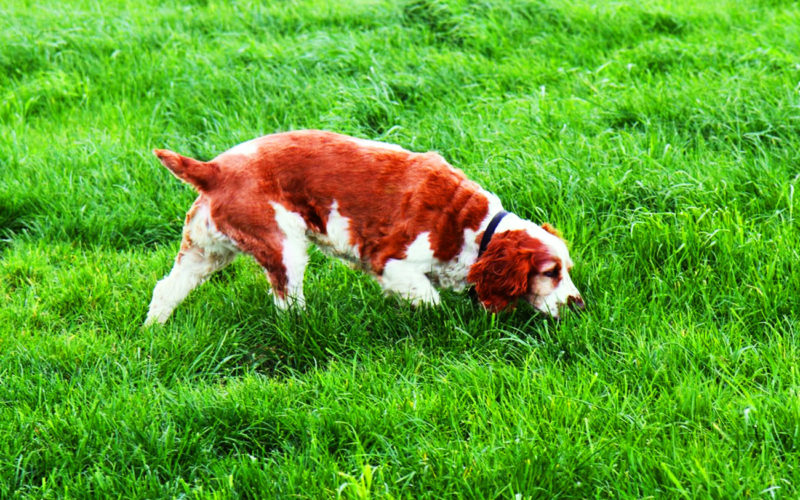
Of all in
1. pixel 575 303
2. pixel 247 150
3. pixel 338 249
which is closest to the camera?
pixel 575 303

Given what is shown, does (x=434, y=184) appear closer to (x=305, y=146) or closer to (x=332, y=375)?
(x=305, y=146)

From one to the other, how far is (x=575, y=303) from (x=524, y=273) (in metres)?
0.27

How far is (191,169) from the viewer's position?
413cm

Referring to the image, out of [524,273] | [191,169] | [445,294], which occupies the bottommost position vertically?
[445,294]

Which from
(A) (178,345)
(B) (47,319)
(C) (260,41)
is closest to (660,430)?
(A) (178,345)

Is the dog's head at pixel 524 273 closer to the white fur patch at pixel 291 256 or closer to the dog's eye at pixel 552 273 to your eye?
the dog's eye at pixel 552 273

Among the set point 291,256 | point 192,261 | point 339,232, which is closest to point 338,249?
point 339,232

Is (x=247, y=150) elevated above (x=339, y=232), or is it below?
above

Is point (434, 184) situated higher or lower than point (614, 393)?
higher

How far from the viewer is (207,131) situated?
19.7ft

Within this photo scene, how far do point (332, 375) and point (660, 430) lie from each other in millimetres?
1303

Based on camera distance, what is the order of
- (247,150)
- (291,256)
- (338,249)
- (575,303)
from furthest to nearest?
(338,249) → (247,150) → (291,256) → (575,303)

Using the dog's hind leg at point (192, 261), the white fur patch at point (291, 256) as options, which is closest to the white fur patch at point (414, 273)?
the white fur patch at point (291, 256)

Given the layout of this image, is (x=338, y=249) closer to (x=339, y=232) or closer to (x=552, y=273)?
(x=339, y=232)
